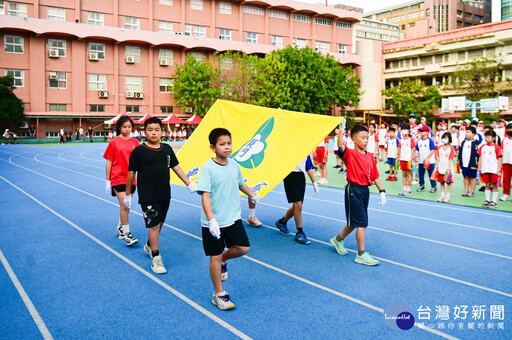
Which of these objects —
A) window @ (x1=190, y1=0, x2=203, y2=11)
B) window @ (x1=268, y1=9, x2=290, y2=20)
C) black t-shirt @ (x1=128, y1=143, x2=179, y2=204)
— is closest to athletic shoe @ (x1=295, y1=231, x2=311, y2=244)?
black t-shirt @ (x1=128, y1=143, x2=179, y2=204)

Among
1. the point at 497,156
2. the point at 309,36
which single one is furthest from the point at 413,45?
the point at 497,156

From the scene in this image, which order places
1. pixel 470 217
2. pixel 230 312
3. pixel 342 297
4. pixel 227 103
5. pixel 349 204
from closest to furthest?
pixel 230 312 → pixel 342 297 → pixel 349 204 → pixel 227 103 → pixel 470 217

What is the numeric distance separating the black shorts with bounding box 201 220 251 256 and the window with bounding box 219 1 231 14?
50000 millimetres

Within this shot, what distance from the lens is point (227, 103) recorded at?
7129 mm

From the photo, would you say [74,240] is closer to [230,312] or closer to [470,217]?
[230,312]

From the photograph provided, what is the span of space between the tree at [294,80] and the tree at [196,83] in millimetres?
5146

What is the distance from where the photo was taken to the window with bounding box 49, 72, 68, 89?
4206 cm

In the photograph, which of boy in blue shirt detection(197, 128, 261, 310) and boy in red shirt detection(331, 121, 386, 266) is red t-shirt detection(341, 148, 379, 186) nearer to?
boy in red shirt detection(331, 121, 386, 266)

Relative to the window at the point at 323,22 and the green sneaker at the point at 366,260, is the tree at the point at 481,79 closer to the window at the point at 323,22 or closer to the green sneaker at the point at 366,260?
the window at the point at 323,22

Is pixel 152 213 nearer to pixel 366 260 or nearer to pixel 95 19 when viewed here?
pixel 366 260

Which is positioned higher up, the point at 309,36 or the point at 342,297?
the point at 309,36

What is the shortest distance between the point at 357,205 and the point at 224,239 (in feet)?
7.24

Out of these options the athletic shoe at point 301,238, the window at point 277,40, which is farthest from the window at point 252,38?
the athletic shoe at point 301,238

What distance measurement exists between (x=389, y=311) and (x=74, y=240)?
5144 millimetres
